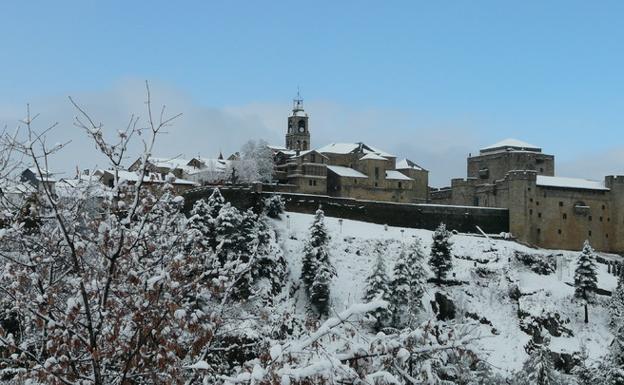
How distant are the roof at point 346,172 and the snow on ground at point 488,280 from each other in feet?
27.2

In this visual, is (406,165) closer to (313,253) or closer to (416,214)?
(416,214)

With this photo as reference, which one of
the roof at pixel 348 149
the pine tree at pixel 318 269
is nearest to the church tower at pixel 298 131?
the roof at pixel 348 149

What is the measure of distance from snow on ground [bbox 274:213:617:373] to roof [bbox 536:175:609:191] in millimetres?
6114

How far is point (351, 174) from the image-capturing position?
225 feet

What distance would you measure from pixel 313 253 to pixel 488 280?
13.0 m

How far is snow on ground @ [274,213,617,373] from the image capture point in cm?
4919

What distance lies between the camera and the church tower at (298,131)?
263 feet

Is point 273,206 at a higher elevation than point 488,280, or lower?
higher

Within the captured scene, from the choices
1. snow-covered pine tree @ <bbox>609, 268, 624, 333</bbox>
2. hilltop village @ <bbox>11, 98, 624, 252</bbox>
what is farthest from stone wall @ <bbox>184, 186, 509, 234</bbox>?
snow-covered pine tree @ <bbox>609, 268, 624, 333</bbox>

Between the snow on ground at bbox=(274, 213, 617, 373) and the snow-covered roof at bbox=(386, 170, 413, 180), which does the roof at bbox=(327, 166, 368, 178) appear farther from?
the snow on ground at bbox=(274, 213, 617, 373)

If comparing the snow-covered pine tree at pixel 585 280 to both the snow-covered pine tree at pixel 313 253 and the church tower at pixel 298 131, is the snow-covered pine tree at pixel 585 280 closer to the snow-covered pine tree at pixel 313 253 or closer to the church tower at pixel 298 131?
the snow-covered pine tree at pixel 313 253

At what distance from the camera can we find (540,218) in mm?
62938

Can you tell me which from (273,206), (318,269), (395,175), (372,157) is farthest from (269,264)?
(395,175)

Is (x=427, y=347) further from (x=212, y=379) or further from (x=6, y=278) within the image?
(x=6, y=278)
